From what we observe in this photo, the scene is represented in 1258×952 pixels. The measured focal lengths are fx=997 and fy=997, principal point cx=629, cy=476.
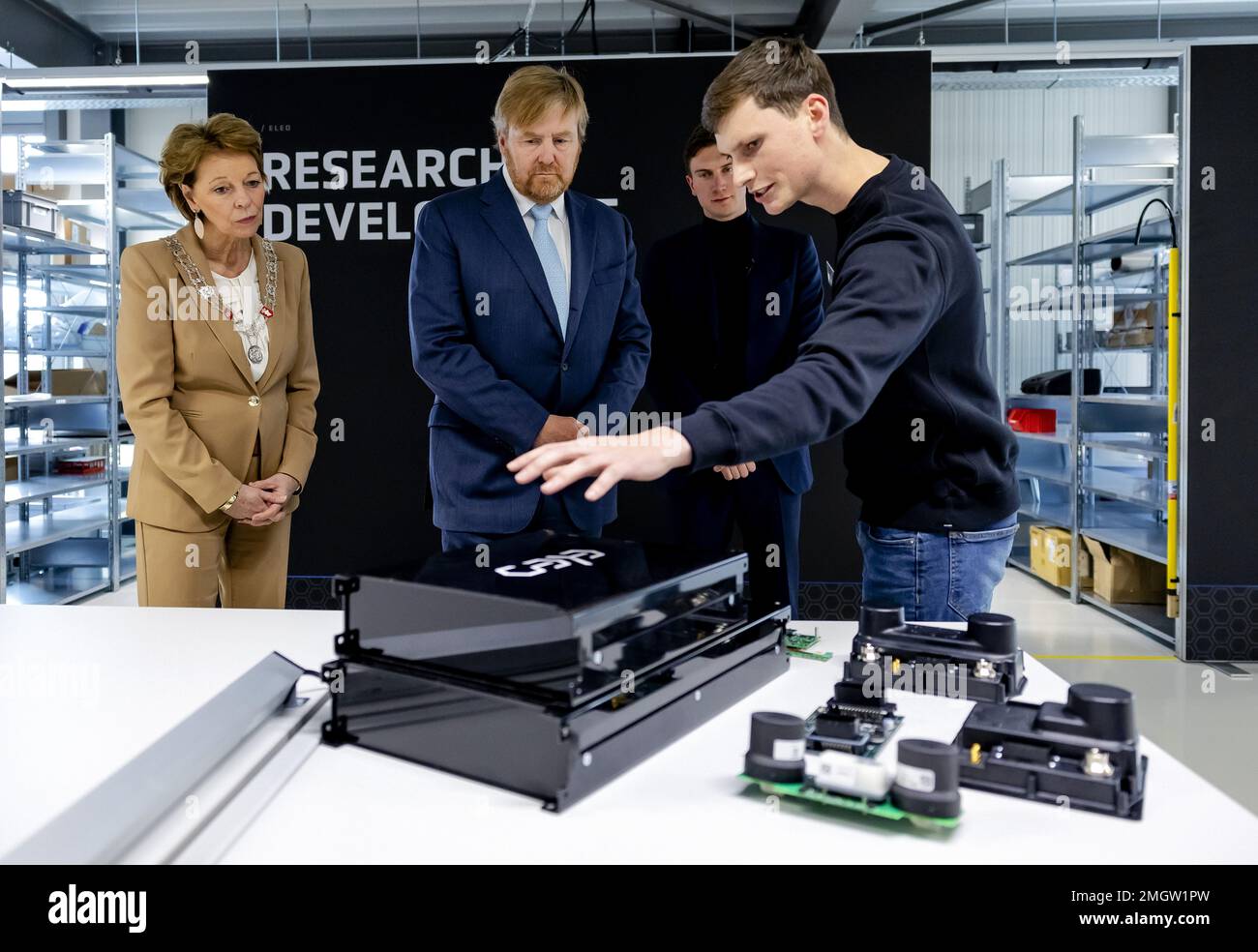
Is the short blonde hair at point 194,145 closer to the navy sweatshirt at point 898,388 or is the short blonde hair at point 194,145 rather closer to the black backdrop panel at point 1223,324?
the navy sweatshirt at point 898,388

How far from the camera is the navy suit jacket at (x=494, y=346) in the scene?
2312 millimetres

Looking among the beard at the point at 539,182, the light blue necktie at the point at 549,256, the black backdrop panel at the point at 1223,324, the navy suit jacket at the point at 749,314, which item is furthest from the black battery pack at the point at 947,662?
the black backdrop panel at the point at 1223,324

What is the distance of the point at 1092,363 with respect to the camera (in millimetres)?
5590

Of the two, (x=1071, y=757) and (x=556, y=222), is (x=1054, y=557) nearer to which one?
(x=556, y=222)

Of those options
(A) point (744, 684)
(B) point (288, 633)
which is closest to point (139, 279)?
(B) point (288, 633)

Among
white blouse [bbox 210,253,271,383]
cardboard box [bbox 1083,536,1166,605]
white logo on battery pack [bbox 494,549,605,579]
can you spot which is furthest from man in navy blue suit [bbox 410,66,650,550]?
cardboard box [bbox 1083,536,1166,605]

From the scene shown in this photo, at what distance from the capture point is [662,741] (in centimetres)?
99

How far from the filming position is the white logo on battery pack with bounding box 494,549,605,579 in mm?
1007

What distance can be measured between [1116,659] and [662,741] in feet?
12.7

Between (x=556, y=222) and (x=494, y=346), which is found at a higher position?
(x=556, y=222)

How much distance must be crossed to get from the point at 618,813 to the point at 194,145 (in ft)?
7.33

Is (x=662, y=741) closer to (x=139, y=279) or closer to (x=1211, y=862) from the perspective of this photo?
(x=1211, y=862)

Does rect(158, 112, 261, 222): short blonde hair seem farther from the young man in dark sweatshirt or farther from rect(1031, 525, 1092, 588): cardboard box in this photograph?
rect(1031, 525, 1092, 588): cardboard box

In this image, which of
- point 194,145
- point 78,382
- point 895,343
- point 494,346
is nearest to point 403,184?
point 194,145
